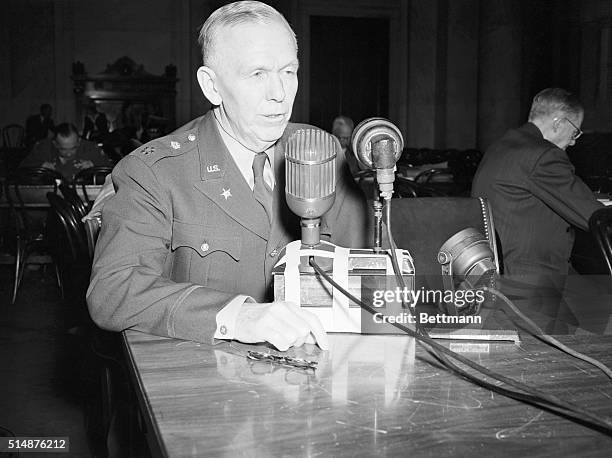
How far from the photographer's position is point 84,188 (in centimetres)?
545

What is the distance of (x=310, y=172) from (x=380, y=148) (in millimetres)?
127

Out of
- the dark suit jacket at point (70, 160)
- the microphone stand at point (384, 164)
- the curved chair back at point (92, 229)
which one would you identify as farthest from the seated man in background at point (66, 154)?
the microphone stand at point (384, 164)

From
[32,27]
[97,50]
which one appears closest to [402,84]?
[97,50]

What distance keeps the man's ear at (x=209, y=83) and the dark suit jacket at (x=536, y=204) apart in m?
1.92

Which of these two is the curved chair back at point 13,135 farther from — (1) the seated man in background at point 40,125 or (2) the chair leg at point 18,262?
(2) the chair leg at point 18,262

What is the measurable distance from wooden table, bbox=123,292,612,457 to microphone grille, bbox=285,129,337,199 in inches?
10.6

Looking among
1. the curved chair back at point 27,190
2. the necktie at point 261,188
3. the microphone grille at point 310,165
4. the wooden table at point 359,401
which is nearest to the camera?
the wooden table at point 359,401

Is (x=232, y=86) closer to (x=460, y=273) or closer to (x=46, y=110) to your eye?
(x=460, y=273)

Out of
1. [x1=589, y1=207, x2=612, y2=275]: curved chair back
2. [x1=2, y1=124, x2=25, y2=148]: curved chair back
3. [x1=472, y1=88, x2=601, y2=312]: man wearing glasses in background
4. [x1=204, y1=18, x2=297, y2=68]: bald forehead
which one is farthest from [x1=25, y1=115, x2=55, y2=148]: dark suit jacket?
[x1=204, y1=18, x2=297, y2=68]: bald forehead

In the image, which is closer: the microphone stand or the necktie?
the microphone stand

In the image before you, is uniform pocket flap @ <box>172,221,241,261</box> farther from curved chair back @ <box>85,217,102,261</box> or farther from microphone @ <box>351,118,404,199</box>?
curved chair back @ <box>85,217,102,261</box>

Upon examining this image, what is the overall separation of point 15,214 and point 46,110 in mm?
7212

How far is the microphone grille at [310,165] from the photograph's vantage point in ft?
4.13

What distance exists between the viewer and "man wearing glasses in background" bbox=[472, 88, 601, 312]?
3.24 m
